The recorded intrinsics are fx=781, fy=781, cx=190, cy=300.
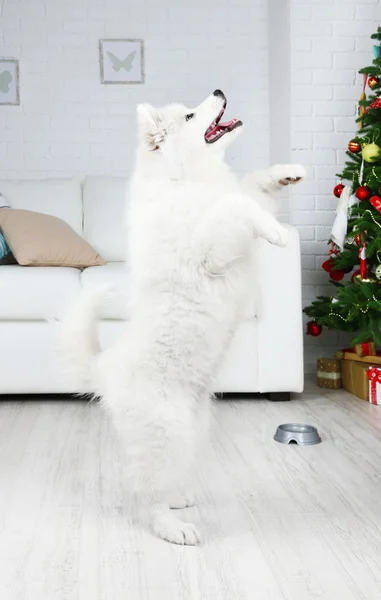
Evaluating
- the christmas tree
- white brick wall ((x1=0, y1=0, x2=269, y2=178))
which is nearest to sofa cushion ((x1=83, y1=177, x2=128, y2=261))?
white brick wall ((x1=0, y1=0, x2=269, y2=178))

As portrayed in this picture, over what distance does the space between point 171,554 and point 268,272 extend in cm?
179

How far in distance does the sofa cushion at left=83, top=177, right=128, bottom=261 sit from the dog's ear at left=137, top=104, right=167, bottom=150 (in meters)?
2.15

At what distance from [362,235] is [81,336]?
1.89 meters

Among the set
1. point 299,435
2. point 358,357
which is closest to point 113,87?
point 358,357

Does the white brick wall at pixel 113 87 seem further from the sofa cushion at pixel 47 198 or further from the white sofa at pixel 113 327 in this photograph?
the white sofa at pixel 113 327

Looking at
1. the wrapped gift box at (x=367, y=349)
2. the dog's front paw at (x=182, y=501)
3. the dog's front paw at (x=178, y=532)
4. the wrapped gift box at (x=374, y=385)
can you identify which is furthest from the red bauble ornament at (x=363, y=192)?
the dog's front paw at (x=178, y=532)

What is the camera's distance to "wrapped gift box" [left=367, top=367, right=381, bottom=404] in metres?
3.31

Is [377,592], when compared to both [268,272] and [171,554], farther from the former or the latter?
[268,272]

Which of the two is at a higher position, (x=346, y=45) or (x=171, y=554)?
(x=346, y=45)

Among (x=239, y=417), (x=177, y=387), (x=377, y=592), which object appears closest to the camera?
(x=377, y=592)

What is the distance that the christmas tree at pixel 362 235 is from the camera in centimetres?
341

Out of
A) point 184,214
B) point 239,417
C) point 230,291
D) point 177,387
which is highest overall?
point 184,214

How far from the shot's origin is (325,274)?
423 centimetres

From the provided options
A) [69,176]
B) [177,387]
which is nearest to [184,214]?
[177,387]
